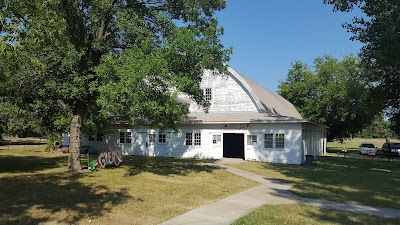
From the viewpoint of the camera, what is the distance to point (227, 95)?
97.2 ft

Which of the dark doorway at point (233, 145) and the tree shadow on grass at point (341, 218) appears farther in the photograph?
the dark doorway at point (233, 145)

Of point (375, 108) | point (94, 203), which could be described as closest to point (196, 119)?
point (375, 108)

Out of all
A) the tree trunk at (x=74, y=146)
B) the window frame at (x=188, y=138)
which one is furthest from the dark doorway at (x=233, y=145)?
the tree trunk at (x=74, y=146)

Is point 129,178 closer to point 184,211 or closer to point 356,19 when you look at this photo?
point 184,211

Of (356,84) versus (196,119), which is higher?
(356,84)

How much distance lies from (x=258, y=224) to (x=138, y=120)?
8.31 metres

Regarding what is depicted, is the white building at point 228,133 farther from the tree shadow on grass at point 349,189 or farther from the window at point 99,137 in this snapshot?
the tree shadow on grass at point 349,189

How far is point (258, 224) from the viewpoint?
7992 mm

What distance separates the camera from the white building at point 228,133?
2497 centimetres

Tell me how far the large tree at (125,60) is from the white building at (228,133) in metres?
9.62

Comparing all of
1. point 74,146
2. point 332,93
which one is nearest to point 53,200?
point 74,146

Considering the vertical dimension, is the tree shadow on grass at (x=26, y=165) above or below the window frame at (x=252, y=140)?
below

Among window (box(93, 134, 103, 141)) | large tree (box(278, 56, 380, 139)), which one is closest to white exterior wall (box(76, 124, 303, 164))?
window (box(93, 134, 103, 141))

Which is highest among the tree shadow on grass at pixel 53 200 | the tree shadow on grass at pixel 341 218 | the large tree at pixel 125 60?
the large tree at pixel 125 60
